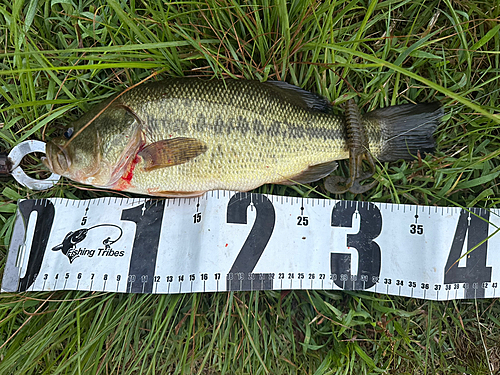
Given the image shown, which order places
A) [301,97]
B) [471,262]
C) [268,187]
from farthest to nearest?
[268,187] → [301,97] → [471,262]

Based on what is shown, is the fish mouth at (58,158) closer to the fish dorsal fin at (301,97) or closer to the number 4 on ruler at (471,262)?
the fish dorsal fin at (301,97)

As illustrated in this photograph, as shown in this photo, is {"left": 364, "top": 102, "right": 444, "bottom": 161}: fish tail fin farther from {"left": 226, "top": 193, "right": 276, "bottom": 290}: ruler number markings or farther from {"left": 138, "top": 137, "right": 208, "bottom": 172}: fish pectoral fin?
{"left": 138, "top": 137, "right": 208, "bottom": 172}: fish pectoral fin

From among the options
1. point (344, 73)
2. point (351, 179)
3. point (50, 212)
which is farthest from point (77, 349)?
point (344, 73)

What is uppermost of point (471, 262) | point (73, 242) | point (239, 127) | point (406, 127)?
point (406, 127)

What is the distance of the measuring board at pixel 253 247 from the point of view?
2178 millimetres

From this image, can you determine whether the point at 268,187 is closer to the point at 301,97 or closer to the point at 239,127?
the point at 239,127

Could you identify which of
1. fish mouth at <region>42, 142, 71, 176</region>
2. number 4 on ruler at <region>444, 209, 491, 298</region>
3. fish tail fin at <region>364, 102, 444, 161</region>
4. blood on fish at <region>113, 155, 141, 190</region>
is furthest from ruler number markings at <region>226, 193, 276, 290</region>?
number 4 on ruler at <region>444, 209, 491, 298</region>

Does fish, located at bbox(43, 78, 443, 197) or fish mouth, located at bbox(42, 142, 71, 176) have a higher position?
fish, located at bbox(43, 78, 443, 197)

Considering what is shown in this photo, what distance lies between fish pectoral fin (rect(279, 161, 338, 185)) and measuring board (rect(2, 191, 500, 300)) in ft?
0.52

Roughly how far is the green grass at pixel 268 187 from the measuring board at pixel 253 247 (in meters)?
0.15

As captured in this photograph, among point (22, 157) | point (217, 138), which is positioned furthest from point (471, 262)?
point (22, 157)

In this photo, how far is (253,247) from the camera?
2197mm

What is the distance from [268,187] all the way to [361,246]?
2.71 ft

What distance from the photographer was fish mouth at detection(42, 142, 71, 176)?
7.11ft
